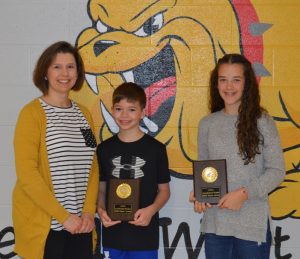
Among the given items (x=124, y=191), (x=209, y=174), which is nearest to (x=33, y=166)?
(x=124, y=191)

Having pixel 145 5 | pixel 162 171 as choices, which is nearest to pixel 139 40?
pixel 145 5

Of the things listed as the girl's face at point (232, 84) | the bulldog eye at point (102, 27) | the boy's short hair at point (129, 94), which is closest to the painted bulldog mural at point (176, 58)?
the bulldog eye at point (102, 27)

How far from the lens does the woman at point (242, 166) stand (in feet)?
7.68

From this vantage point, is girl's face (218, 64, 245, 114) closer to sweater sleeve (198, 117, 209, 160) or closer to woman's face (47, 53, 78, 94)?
sweater sleeve (198, 117, 209, 160)

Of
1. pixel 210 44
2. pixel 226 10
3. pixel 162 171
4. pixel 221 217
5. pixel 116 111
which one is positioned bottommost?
pixel 221 217

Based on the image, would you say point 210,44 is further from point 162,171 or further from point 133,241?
point 133,241

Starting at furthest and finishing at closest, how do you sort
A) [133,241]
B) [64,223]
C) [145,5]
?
[145,5] → [133,241] → [64,223]

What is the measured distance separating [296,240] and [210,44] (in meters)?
1.33

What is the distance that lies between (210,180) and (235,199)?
15cm

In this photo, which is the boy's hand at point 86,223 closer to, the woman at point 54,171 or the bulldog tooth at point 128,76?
the woman at point 54,171

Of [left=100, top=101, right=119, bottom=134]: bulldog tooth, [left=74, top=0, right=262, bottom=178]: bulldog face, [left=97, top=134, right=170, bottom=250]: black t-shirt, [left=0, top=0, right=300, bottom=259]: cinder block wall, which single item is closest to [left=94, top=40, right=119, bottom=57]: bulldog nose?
[left=74, top=0, right=262, bottom=178]: bulldog face

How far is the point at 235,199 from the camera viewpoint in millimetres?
2307

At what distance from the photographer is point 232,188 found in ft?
7.87

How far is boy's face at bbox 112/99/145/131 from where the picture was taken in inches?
100
